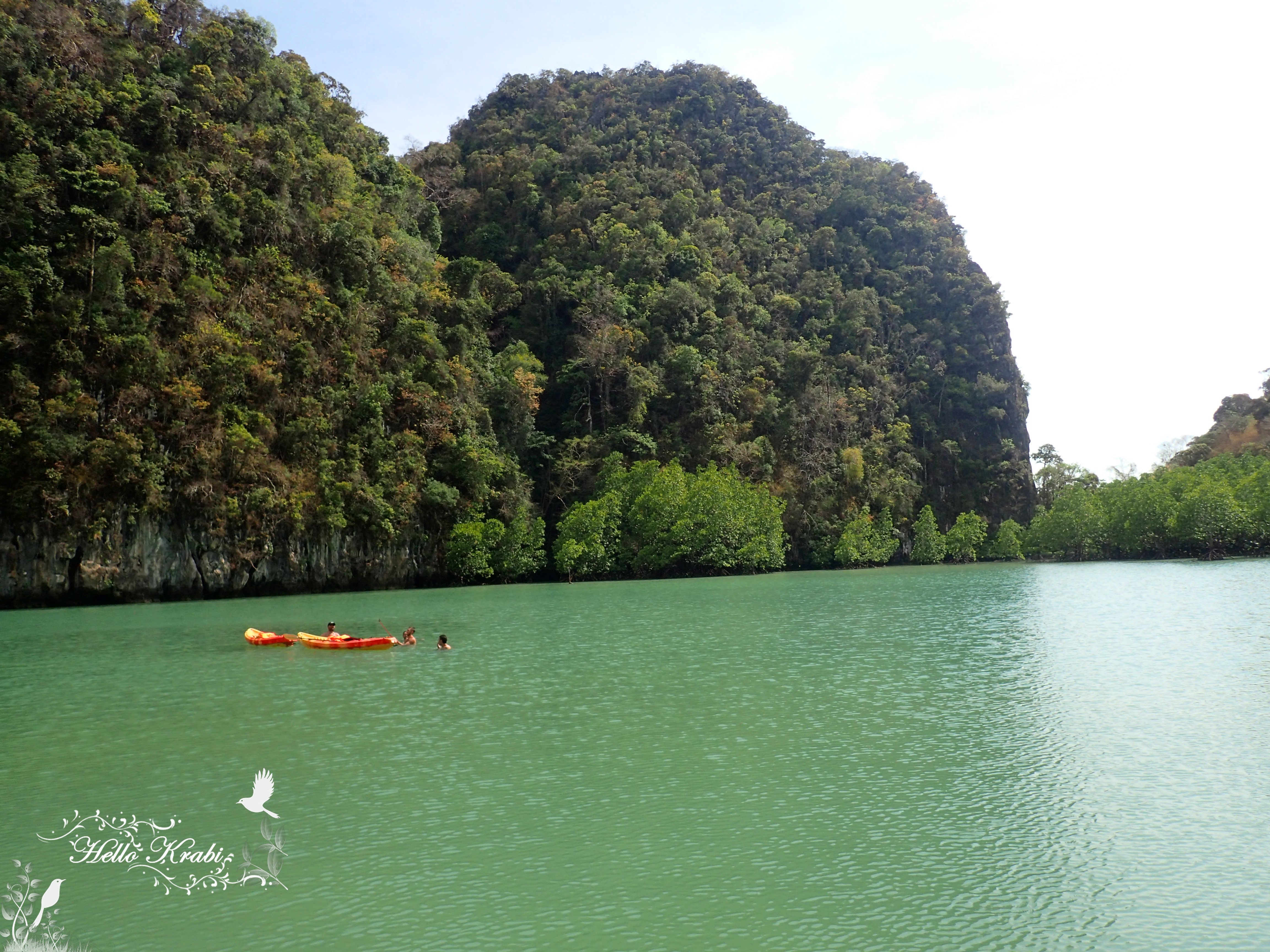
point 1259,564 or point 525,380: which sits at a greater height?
point 525,380

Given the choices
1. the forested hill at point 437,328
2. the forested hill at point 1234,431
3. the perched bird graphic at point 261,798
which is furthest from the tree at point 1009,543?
the perched bird graphic at point 261,798

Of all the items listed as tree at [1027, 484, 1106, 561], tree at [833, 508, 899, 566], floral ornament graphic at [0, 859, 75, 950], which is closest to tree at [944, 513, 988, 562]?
tree at [1027, 484, 1106, 561]

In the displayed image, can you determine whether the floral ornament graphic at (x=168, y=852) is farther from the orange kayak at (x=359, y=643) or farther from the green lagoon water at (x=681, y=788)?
the orange kayak at (x=359, y=643)

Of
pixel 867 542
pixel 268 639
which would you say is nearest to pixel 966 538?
pixel 867 542

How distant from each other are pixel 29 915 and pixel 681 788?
5464 millimetres

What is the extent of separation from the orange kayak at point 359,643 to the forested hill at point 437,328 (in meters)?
17.1

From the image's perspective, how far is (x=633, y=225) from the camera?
60.8m

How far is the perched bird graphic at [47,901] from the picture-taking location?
6.14 meters

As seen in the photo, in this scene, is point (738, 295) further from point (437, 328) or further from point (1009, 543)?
point (1009, 543)

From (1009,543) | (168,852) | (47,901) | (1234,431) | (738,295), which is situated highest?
(738,295)

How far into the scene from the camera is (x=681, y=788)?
9.02m

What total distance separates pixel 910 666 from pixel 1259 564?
36509mm

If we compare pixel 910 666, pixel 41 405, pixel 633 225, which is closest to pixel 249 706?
pixel 910 666

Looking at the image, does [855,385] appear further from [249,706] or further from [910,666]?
[249,706]
